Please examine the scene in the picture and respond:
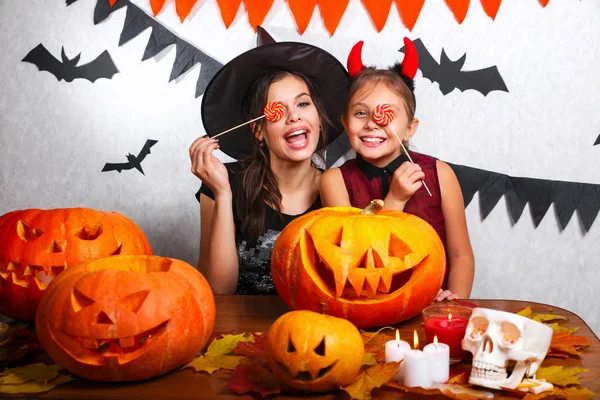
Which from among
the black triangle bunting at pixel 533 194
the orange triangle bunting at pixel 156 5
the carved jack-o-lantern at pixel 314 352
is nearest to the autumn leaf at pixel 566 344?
the carved jack-o-lantern at pixel 314 352

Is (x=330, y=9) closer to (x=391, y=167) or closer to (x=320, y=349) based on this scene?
(x=391, y=167)

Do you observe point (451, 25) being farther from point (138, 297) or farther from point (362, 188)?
point (138, 297)

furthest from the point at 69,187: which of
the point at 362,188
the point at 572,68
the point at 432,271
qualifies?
the point at 572,68

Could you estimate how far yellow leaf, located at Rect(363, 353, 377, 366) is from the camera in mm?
971

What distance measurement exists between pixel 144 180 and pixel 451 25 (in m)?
1.28

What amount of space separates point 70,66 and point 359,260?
1714mm

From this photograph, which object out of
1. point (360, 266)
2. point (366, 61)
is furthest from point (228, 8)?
point (360, 266)

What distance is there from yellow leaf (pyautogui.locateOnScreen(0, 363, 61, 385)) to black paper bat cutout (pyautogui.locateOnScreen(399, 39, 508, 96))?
168 cm

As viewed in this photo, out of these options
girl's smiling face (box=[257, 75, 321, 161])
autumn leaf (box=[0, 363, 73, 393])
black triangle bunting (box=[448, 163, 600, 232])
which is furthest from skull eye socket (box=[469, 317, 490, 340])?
black triangle bunting (box=[448, 163, 600, 232])

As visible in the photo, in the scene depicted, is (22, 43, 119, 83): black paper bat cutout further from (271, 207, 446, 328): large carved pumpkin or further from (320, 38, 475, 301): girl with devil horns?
(271, 207, 446, 328): large carved pumpkin

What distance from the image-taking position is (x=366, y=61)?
225 cm

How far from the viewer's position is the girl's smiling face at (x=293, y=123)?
75.6 inches

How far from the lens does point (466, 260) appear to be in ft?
6.09

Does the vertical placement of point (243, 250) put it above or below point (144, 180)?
below
